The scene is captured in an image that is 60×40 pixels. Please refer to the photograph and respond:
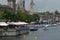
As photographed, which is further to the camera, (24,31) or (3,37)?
(24,31)

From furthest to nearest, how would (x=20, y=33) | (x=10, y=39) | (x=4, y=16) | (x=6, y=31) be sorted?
(x=4, y=16) < (x=20, y=33) < (x=6, y=31) < (x=10, y=39)

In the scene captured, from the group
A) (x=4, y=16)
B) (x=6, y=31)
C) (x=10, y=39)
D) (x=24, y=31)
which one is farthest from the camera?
(x=4, y=16)

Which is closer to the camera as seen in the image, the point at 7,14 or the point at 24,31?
the point at 24,31

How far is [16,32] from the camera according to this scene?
235 ft

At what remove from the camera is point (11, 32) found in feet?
228

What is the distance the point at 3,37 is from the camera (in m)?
69.5

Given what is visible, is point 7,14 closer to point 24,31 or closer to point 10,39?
point 24,31

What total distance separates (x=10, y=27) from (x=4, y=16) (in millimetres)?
24112

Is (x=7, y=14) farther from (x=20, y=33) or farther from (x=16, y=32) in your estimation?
(x=16, y=32)

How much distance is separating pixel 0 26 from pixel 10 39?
24.4 ft

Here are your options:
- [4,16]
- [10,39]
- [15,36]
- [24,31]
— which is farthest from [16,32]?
[4,16]

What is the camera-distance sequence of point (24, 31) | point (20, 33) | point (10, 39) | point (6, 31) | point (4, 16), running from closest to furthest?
point (10, 39) → point (6, 31) → point (20, 33) → point (24, 31) → point (4, 16)

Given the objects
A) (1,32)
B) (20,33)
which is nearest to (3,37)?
(1,32)

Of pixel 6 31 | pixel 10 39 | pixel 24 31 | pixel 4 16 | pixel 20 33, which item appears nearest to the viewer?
pixel 10 39
